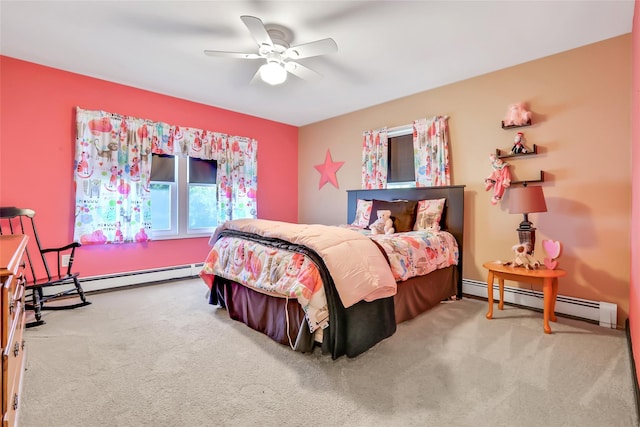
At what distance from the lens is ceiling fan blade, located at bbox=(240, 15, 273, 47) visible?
1949 millimetres

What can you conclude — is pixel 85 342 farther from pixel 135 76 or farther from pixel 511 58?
pixel 511 58

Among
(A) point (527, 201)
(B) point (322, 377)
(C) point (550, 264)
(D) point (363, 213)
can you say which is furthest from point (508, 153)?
(B) point (322, 377)

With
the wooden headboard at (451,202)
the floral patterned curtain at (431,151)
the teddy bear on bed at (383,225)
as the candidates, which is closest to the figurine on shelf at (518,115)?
the floral patterned curtain at (431,151)

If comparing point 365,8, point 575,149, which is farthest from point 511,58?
point 365,8

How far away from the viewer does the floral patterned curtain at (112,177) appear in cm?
329

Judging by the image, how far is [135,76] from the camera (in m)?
Result: 3.37

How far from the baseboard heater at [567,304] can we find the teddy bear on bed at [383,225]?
1130mm

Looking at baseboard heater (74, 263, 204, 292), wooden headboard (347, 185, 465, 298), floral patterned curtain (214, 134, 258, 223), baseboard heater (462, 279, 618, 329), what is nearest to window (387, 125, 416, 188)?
wooden headboard (347, 185, 465, 298)

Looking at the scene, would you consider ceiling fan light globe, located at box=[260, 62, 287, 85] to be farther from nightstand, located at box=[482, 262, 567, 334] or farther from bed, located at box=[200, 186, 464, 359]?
nightstand, located at box=[482, 262, 567, 334]

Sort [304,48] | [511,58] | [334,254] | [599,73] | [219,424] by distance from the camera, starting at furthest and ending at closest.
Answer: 1. [511,58]
2. [599,73]
3. [304,48]
4. [334,254]
5. [219,424]

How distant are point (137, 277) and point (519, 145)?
4507mm

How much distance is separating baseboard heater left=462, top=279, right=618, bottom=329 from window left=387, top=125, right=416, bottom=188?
1.52m

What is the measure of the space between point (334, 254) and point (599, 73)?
2.85 metres

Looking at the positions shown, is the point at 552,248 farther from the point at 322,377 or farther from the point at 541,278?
the point at 322,377
